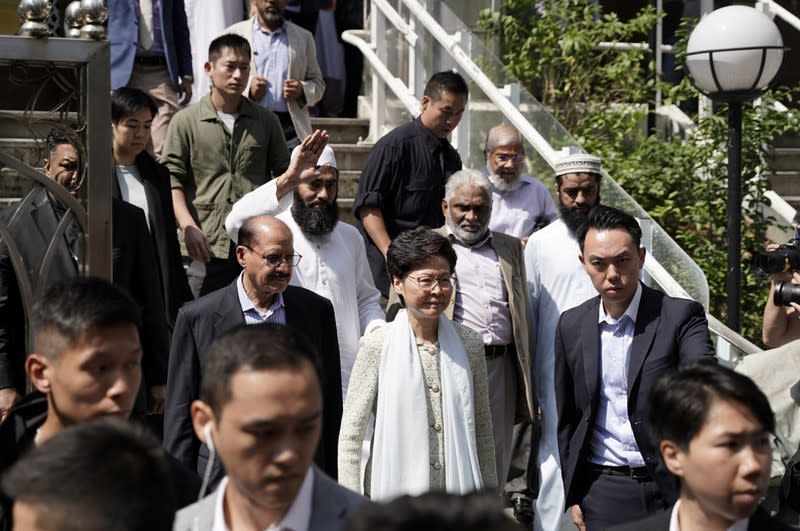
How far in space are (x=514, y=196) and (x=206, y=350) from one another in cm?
369

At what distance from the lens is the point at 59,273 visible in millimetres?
5734

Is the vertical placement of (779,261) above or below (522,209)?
below

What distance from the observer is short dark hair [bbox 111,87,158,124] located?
24.6 ft

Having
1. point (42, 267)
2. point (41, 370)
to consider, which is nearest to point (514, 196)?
point (42, 267)

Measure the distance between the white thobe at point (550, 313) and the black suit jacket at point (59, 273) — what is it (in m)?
2.23

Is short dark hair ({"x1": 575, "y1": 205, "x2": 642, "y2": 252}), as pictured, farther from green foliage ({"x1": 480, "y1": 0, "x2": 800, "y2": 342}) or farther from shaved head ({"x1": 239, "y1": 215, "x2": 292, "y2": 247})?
green foliage ({"x1": 480, "y1": 0, "x2": 800, "y2": 342})

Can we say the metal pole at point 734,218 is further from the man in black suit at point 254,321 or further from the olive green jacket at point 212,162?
the man in black suit at point 254,321

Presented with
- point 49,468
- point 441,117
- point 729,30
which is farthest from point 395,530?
point 729,30

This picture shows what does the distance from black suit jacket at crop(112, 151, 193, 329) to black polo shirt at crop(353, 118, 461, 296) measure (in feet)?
4.33

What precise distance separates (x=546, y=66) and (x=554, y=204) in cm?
397

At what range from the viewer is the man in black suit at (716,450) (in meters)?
3.86

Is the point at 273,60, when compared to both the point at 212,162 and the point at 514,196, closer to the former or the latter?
the point at 212,162

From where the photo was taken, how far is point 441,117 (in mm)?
8930

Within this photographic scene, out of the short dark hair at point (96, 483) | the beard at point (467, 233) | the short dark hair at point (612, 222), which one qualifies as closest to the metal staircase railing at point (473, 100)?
the beard at point (467, 233)
